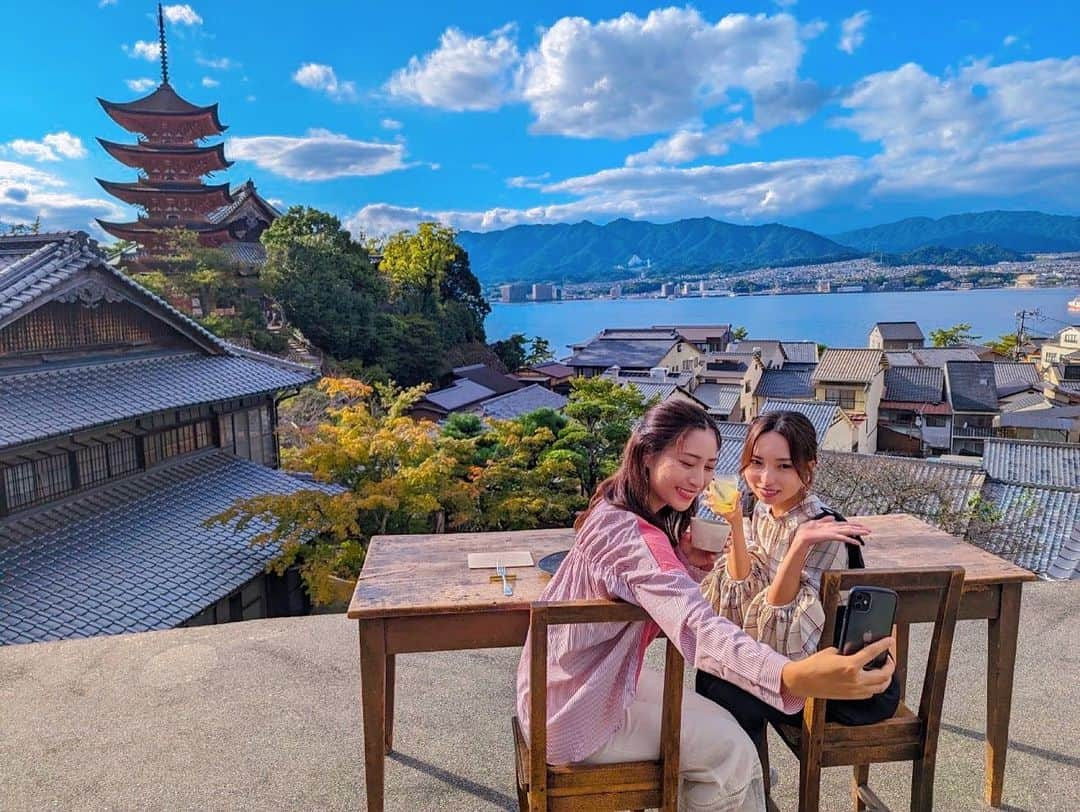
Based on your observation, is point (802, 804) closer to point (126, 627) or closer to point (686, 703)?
point (686, 703)

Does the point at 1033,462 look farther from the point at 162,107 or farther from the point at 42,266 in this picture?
the point at 162,107

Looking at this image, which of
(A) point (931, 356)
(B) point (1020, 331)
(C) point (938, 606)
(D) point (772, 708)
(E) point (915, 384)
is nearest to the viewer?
(C) point (938, 606)

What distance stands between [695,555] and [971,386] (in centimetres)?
2926

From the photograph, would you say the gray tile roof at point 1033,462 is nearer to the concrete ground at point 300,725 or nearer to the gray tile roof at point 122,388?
the concrete ground at point 300,725

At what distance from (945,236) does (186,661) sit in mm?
229144

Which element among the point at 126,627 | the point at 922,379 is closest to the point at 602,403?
the point at 126,627

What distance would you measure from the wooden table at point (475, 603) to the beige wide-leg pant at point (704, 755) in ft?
1.46

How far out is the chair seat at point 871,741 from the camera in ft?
5.39

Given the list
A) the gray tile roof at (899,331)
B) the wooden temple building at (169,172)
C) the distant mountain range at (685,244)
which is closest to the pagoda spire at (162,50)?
the wooden temple building at (169,172)

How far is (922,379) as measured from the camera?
27.0 m

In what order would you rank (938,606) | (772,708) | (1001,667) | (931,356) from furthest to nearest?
(931,356) < (1001,667) < (772,708) < (938,606)

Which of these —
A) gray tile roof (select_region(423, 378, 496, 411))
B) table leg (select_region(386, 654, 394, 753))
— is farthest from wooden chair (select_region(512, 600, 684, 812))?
gray tile roof (select_region(423, 378, 496, 411))

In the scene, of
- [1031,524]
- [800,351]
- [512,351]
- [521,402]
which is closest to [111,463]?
[1031,524]

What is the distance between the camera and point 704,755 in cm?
146
